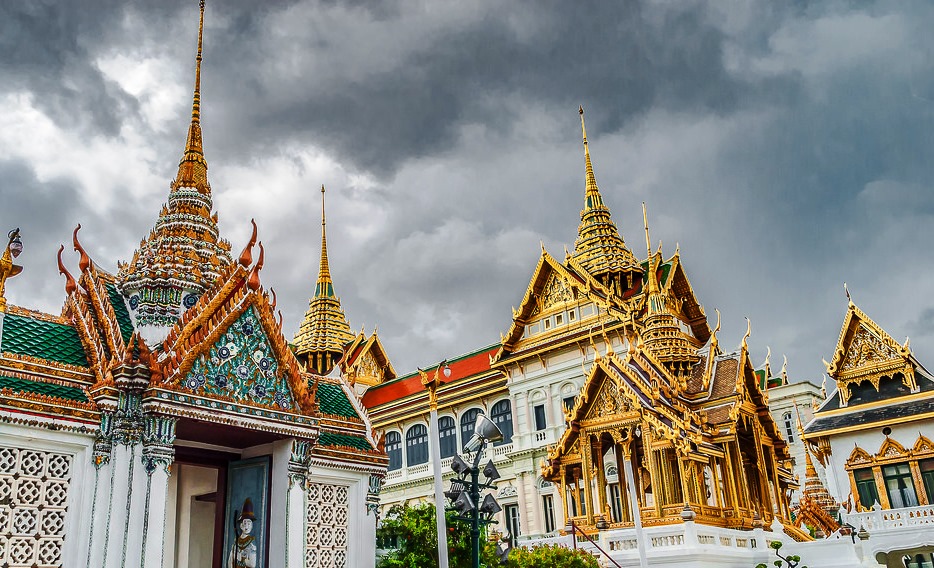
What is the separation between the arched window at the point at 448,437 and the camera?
3716 cm

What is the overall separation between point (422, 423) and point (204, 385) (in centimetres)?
2998

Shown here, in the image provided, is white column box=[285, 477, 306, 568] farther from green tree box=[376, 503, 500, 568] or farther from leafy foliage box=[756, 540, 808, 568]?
leafy foliage box=[756, 540, 808, 568]

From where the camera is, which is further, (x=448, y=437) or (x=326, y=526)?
(x=448, y=437)

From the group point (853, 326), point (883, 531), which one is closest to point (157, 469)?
point (883, 531)

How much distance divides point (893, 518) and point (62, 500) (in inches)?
851

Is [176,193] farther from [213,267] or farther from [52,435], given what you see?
[52,435]

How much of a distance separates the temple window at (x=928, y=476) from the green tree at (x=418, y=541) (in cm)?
1895

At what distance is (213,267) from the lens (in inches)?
472

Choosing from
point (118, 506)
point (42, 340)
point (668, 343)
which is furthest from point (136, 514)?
point (668, 343)

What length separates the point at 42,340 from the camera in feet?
31.1

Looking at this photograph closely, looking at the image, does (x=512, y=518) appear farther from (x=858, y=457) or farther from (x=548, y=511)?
(x=858, y=457)

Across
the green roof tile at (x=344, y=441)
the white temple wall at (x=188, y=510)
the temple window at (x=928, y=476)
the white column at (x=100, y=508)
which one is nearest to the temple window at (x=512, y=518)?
the temple window at (x=928, y=476)

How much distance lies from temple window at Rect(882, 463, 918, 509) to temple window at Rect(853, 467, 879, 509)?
423 mm

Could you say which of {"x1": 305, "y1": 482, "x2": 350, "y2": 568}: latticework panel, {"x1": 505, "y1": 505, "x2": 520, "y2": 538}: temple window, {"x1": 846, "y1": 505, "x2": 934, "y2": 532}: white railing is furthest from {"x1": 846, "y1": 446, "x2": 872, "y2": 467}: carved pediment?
{"x1": 305, "y1": 482, "x2": 350, "y2": 568}: latticework panel
